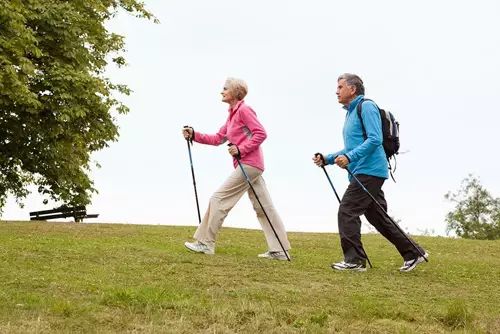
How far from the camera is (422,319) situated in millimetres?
7742

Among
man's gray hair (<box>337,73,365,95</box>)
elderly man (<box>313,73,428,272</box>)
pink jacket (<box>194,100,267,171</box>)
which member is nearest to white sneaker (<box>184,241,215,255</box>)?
pink jacket (<box>194,100,267,171</box>)

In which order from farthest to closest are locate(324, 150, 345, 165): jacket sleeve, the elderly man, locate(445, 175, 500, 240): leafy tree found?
locate(445, 175, 500, 240): leafy tree
locate(324, 150, 345, 165): jacket sleeve
the elderly man

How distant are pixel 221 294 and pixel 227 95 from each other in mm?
4267

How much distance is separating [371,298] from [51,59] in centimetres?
1998

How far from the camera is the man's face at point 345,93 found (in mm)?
11062

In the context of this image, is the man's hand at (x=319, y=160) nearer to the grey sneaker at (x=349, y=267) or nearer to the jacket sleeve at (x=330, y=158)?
the jacket sleeve at (x=330, y=158)

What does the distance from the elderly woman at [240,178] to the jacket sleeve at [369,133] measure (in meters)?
1.63

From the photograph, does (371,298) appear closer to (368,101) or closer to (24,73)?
(368,101)

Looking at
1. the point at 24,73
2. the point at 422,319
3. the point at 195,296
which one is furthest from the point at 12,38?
the point at 422,319

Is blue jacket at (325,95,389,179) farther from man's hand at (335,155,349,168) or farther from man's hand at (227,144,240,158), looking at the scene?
man's hand at (227,144,240,158)

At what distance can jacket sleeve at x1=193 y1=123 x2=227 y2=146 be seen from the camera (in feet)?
40.8

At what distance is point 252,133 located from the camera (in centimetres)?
1166

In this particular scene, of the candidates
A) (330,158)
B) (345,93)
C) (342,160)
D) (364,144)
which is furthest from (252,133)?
(364,144)

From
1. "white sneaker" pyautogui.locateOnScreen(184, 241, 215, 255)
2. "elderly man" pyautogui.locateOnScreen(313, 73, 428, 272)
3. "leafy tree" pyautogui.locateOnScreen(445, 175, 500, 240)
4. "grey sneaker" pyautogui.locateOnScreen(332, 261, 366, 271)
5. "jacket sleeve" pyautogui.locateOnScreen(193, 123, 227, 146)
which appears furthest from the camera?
"leafy tree" pyautogui.locateOnScreen(445, 175, 500, 240)
